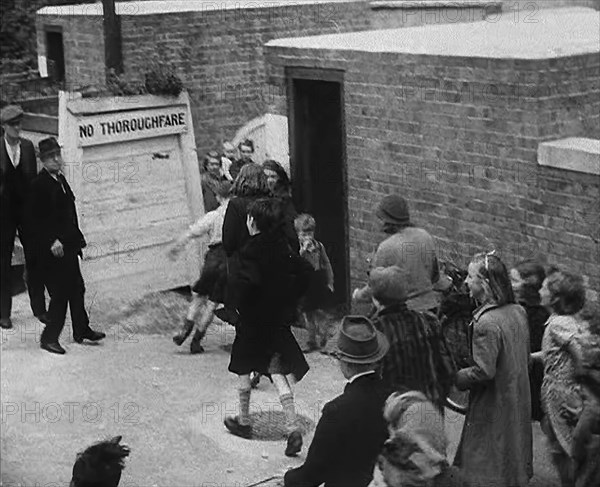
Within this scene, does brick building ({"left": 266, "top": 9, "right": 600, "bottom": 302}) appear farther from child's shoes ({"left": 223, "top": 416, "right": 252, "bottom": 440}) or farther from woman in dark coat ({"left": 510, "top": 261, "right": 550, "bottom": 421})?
child's shoes ({"left": 223, "top": 416, "right": 252, "bottom": 440})

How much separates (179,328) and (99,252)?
3.47 feet

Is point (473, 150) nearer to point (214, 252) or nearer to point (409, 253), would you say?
point (409, 253)

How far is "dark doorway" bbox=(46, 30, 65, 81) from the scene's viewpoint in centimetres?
1363

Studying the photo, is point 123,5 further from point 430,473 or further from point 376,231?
point 430,473

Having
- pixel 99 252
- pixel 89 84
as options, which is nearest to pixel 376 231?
pixel 99 252

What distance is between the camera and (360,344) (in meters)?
5.32

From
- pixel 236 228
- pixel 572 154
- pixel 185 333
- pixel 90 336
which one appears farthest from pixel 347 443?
pixel 90 336

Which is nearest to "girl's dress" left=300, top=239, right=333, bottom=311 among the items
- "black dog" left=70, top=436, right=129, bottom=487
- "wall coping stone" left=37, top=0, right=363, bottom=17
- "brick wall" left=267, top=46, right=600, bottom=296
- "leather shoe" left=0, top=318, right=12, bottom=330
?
"brick wall" left=267, top=46, right=600, bottom=296

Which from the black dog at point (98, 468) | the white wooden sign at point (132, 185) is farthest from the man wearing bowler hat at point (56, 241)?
the black dog at point (98, 468)

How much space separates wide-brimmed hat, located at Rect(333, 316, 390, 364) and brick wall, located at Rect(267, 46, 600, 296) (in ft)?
9.12

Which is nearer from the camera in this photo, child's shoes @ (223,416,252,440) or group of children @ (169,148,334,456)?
group of children @ (169,148,334,456)

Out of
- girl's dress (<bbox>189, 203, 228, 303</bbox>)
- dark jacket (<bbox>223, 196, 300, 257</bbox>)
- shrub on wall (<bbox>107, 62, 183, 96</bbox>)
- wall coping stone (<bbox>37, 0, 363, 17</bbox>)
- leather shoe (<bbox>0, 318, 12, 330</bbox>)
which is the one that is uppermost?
wall coping stone (<bbox>37, 0, 363, 17</bbox>)

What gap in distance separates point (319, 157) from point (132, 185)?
1.72 meters

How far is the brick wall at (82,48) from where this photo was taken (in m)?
12.5
